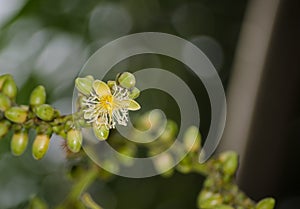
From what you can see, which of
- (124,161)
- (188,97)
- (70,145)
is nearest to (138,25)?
(188,97)

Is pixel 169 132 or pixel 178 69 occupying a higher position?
pixel 169 132

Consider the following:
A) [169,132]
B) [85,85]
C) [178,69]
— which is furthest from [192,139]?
[178,69]

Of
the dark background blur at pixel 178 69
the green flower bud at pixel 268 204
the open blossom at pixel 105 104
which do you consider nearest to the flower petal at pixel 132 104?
the open blossom at pixel 105 104

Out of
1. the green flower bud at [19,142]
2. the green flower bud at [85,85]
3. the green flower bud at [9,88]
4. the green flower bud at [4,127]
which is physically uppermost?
the green flower bud at [85,85]

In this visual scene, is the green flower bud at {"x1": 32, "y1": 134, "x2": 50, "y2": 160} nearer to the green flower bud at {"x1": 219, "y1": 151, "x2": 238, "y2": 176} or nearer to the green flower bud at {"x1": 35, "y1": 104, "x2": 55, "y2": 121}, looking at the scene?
the green flower bud at {"x1": 35, "y1": 104, "x2": 55, "y2": 121}

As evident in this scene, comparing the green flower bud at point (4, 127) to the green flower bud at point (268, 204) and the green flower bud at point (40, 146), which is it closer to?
the green flower bud at point (40, 146)

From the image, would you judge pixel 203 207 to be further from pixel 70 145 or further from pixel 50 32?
pixel 50 32

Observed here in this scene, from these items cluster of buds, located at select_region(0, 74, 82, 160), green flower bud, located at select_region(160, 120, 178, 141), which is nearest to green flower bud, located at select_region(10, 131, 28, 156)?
cluster of buds, located at select_region(0, 74, 82, 160)

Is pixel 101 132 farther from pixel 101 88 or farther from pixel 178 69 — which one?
pixel 178 69
